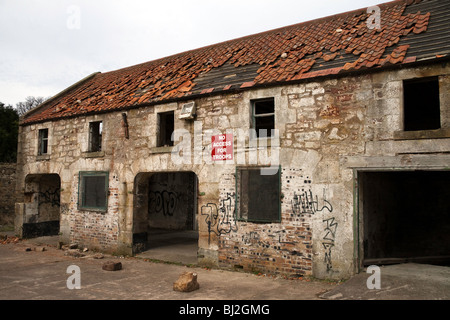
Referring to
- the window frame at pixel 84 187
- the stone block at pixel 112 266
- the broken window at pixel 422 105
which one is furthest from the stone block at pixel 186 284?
the broken window at pixel 422 105

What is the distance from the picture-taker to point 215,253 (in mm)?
9320

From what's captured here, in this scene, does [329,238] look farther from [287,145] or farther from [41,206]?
[41,206]

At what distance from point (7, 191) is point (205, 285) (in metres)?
15.1

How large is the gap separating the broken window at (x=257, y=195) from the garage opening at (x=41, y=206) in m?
9.98

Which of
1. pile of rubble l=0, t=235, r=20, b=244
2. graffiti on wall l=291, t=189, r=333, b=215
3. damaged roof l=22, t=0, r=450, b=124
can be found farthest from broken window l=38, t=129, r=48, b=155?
graffiti on wall l=291, t=189, r=333, b=215

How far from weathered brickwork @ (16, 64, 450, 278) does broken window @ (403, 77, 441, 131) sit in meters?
2.82

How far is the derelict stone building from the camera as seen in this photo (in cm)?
751

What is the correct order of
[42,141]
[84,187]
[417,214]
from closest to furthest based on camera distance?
[417,214] → [84,187] → [42,141]

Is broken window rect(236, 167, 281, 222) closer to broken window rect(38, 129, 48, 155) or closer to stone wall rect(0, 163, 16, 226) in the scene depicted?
broken window rect(38, 129, 48, 155)

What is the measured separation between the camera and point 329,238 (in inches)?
304

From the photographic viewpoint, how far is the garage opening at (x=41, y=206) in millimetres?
14820

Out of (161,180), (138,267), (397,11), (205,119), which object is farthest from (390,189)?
(161,180)

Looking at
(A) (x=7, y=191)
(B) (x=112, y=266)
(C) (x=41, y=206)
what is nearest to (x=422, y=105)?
(B) (x=112, y=266)
